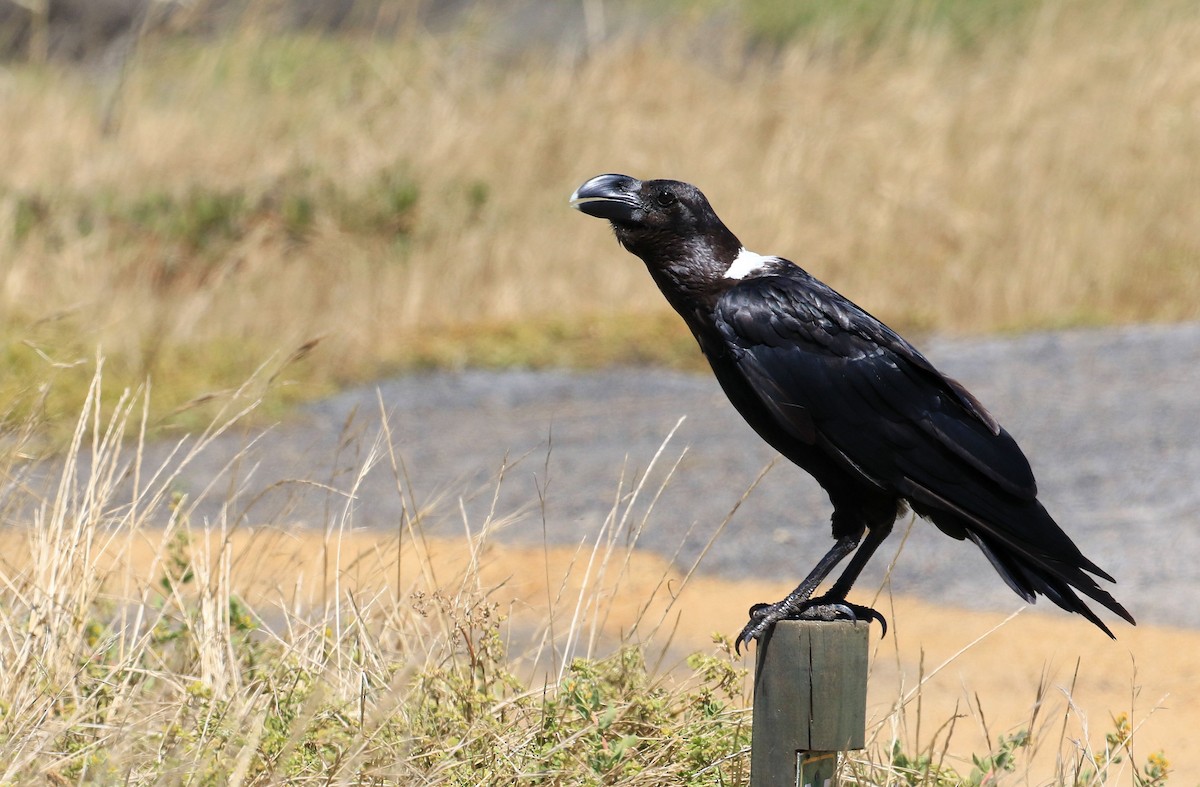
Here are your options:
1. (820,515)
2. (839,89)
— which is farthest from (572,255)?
(820,515)

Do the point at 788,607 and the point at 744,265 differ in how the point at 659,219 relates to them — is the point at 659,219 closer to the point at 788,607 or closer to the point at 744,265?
the point at 744,265

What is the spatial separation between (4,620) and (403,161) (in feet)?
30.2

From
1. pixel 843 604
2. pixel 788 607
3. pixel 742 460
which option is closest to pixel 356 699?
pixel 788 607

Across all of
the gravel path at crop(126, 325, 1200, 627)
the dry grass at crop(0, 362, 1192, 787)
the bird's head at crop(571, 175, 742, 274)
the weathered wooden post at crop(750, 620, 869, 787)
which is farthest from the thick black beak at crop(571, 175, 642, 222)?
the gravel path at crop(126, 325, 1200, 627)

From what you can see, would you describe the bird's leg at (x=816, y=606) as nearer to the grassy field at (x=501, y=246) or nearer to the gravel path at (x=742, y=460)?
the grassy field at (x=501, y=246)

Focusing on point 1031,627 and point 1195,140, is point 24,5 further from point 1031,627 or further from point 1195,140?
point 1031,627

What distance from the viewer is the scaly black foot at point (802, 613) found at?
310cm

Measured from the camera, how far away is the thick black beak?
133 inches

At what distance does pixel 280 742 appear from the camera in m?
3.04

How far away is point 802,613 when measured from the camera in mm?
3150

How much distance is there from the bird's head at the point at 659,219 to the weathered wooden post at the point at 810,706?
0.94m

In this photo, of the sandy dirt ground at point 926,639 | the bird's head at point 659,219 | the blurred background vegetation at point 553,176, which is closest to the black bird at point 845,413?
the bird's head at point 659,219

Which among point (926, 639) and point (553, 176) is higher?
point (553, 176)

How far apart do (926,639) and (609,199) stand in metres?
2.90
